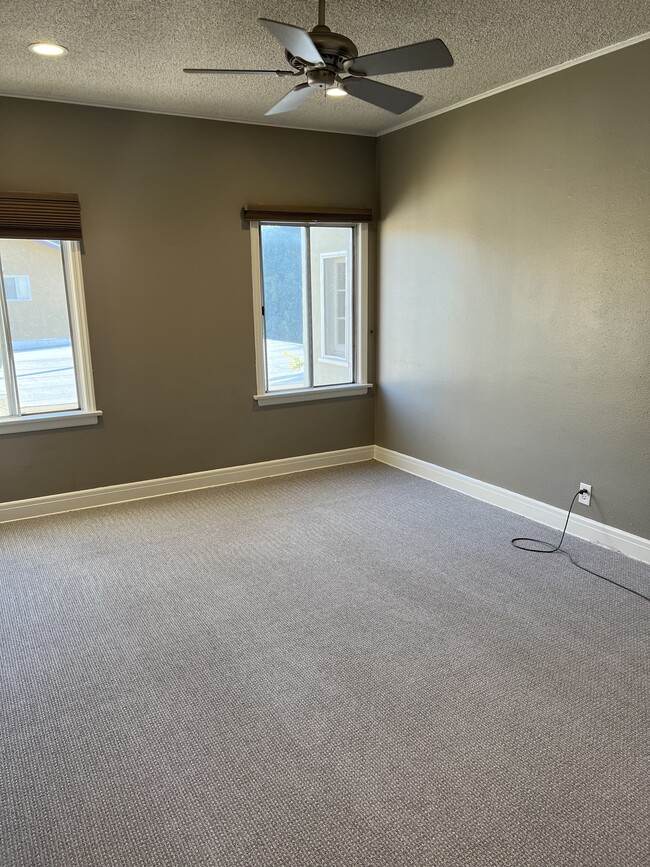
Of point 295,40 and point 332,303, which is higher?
point 295,40

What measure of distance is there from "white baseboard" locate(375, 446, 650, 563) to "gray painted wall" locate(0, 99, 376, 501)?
1084 millimetres

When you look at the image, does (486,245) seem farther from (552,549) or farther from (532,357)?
(552,549)

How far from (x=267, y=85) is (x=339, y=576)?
284 cm

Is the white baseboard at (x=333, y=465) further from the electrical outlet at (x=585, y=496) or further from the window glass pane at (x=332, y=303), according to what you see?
the window glass pane at (x=332, y=303)

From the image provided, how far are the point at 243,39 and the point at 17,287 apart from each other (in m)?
2.07

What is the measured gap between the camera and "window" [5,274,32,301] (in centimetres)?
387

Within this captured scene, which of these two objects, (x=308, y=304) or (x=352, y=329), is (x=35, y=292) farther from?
(x=352, y=329)

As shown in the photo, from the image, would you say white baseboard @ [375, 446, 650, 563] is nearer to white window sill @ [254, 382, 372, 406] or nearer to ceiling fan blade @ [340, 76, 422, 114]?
white window sill @ [254, 382, 372, 406]

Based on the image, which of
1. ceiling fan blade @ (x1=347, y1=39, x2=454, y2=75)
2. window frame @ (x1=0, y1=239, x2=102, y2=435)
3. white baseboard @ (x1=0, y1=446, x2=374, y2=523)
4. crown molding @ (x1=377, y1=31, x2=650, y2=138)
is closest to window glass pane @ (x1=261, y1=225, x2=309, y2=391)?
white baseboard @ (x1=0, y1=446, x2=374, y2=523)

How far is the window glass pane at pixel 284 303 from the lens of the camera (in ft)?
15.4

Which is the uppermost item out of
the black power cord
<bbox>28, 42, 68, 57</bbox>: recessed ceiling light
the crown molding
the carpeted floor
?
the crown molding

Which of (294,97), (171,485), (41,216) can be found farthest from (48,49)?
(171,485)

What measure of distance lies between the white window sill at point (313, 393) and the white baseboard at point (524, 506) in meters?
0.56

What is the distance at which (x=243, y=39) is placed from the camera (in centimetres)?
293
